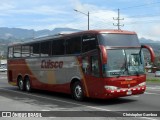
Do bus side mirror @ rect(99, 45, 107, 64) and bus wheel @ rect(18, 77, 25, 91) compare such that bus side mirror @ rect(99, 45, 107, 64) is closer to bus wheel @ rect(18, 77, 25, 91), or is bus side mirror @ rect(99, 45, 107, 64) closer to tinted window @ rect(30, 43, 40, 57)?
tinted window @ rect(30, 43, 40, 57)

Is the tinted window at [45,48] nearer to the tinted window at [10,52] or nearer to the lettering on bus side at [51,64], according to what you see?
the lettering on bus side at [51,64]

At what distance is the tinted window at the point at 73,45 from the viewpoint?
55.1ft

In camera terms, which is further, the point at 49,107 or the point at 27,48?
the point at 27,48

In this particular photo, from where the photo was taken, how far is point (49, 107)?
14711 mm

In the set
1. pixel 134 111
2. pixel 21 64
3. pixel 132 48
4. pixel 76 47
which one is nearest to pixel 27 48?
pixel 21 64

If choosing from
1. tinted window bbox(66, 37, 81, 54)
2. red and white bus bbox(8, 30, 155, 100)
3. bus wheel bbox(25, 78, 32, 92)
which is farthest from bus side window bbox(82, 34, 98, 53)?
bus wheel bbox(25, 78, 32, 92)

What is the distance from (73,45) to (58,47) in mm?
1559

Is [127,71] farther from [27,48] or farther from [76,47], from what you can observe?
[27,48]

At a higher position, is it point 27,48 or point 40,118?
point 27,48

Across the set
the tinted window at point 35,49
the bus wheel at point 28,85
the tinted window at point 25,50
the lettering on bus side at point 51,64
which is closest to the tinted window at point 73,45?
the lettering on bus side at point 51,64

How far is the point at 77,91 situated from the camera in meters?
16.9

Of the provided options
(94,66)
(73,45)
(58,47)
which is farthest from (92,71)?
(58,47)

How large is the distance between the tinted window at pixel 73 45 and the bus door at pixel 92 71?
28.7 inches

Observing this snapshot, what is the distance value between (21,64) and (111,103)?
344 inches
